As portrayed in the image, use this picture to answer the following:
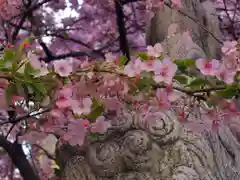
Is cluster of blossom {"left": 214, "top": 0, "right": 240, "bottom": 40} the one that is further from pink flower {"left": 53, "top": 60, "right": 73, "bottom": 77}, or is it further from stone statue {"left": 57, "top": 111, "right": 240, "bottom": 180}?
pink flower {"left": 53, "top": 60, "right": 73, "bottom": 77}

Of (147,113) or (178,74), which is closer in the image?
(178,74)

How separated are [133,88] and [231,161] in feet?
2.57

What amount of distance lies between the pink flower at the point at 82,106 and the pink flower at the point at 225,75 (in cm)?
35

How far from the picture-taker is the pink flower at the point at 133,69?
→ 1.27 metres

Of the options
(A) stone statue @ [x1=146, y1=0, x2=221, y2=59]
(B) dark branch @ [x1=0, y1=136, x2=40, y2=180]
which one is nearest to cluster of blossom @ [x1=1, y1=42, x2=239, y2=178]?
(A) stone statue @ [x1=146, y1=0, x2=221, y2=59]

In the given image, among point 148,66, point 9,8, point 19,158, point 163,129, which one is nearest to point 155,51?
point 148,66

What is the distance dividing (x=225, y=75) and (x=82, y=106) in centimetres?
39

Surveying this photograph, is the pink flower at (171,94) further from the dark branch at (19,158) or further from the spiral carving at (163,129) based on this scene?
the dark branch at (19,158)

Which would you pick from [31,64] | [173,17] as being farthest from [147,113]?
[173,17]

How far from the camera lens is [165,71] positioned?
4.10 feet

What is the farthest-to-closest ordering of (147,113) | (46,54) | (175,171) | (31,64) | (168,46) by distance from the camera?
1. (46,54)
2. (168,46)
3. (175,171)
4. (147,113)
5. (31,64)

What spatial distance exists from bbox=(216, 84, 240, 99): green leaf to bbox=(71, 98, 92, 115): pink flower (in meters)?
0.34

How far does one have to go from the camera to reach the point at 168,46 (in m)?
2.30

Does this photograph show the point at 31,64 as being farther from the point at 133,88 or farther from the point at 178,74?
the point at 178,74
